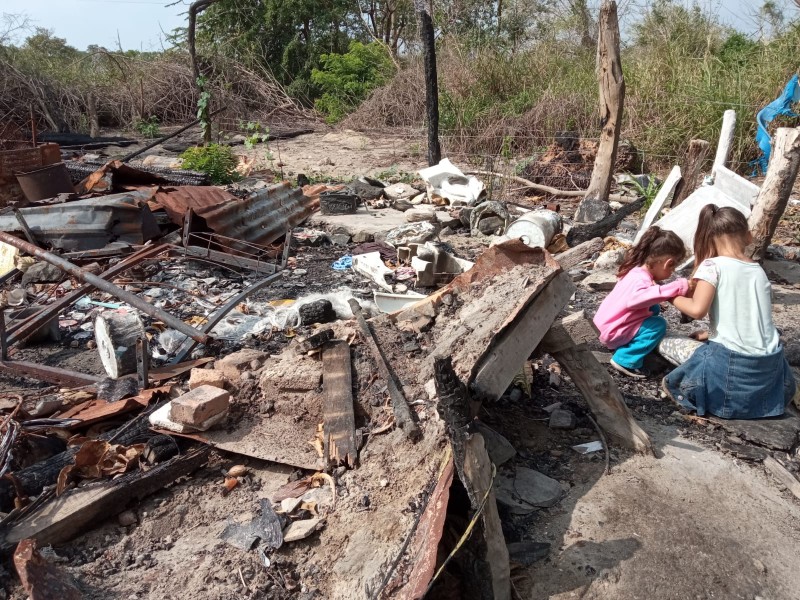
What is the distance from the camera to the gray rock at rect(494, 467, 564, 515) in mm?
2650

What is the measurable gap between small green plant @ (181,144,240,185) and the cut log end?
5.80m

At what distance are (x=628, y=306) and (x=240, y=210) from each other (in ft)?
13.2

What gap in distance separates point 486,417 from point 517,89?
1079cm

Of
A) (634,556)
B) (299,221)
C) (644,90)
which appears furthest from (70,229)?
(644,90)

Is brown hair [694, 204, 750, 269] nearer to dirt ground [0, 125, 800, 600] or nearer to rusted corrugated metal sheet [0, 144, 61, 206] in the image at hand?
dirt ground [0, 125, 800, 600]

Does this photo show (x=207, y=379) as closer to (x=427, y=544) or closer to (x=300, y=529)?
(x=300, y=529)

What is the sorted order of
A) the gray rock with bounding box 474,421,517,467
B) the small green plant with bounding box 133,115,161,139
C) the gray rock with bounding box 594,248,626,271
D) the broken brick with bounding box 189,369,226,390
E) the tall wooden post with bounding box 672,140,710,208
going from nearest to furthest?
the gray rock with bounding box 474,421,517,467
the broken brick with bounding box 189,369,226,390
the gray rock with bounding box 594,248,626,271
the tall wooden post with bounding box 672,140,710,208
the small green plant with bounding box 133,115,161,139

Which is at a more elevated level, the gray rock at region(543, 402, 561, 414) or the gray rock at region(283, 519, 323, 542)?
the gray rock at region(283, 519, 323, 542)

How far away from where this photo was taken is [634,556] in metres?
2.39

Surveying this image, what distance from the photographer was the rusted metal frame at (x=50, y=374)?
362 centimetres

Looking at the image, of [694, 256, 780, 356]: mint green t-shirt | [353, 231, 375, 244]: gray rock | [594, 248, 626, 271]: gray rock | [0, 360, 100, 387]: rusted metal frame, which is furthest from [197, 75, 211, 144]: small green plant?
[694, 256, 780, 356]: mint green t-shirt

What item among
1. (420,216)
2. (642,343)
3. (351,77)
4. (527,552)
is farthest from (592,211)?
(351,77)

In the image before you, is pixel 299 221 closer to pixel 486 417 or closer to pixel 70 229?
pixel 70 229

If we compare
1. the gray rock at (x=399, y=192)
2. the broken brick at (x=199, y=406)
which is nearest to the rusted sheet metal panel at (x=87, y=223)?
the broken brick at (x=199, y=406)
